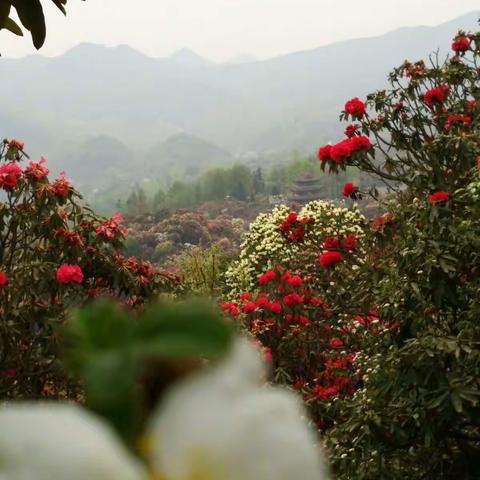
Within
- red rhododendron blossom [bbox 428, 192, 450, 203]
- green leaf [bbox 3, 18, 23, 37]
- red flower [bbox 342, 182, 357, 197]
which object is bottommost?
red flower [bbox 342, 182, 357, 197]

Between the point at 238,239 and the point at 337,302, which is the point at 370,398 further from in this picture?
the point at 238,239

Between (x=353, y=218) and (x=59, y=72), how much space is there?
613 ft

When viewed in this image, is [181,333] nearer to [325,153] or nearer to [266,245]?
[325,153]

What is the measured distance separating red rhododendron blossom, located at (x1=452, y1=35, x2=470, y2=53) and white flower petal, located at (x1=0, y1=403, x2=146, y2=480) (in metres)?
7.14

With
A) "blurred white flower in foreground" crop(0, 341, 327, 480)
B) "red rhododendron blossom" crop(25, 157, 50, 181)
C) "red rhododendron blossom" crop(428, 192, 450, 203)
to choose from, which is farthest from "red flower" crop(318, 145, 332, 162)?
"blurred white flower in foreground" crop(0, 341, 327, 480)

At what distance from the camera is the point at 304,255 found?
698 cm

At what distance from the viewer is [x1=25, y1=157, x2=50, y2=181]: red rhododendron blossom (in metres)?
4.60

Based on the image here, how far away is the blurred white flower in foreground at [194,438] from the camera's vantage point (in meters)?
0.16

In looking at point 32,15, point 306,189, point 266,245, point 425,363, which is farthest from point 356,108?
point 306,189

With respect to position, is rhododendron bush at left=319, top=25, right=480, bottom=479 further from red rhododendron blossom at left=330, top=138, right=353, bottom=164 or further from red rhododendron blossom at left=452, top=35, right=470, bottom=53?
red rhododendron blossom at left=452, top=35, right=470, bottom=53

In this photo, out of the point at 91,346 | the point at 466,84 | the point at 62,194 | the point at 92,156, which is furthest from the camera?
the point at 92,156

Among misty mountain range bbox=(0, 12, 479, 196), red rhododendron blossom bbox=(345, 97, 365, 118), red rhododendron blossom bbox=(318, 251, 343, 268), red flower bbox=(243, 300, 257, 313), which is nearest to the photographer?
red rhododendron blossom bbox=(318, 251, 343, 268)

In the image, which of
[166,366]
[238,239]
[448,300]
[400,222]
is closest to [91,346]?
[166,366]

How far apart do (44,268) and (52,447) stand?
420 cm
